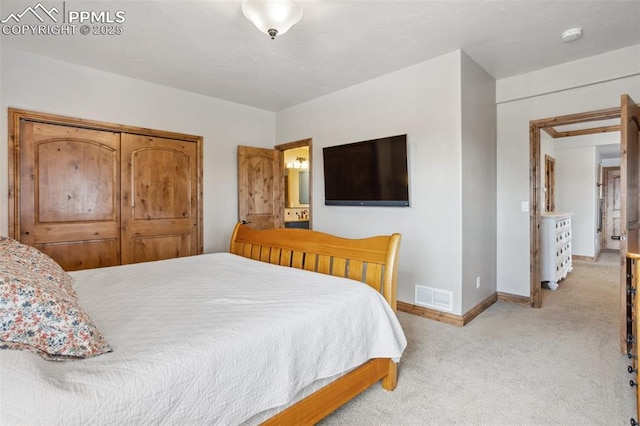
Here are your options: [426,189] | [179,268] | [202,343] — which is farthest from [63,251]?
[426,189]

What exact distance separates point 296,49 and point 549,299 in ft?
13.0

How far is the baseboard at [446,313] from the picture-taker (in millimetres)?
3070

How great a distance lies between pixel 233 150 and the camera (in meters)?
4.49

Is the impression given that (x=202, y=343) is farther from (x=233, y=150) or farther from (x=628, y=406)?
(x=233, y=150)

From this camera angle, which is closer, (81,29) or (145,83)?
(81,29)

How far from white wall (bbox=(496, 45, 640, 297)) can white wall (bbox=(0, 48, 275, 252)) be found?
Answer: 318 centimetres

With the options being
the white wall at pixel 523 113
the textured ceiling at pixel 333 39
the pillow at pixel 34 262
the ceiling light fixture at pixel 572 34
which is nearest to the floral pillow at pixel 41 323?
the pillow at pixel 34 262

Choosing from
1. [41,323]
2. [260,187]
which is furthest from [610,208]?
[41,323]

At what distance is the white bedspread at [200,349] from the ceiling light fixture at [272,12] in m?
1.62

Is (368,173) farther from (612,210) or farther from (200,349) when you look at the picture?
(612,210)

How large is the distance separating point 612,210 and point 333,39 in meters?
8.37

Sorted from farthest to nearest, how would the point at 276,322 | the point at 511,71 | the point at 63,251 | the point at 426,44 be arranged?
the point at 511,71 < the point at 63,251 < the point at 426,44 < the point at 276,322

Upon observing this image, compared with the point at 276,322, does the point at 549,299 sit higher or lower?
lower

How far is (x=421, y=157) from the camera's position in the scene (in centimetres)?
334
